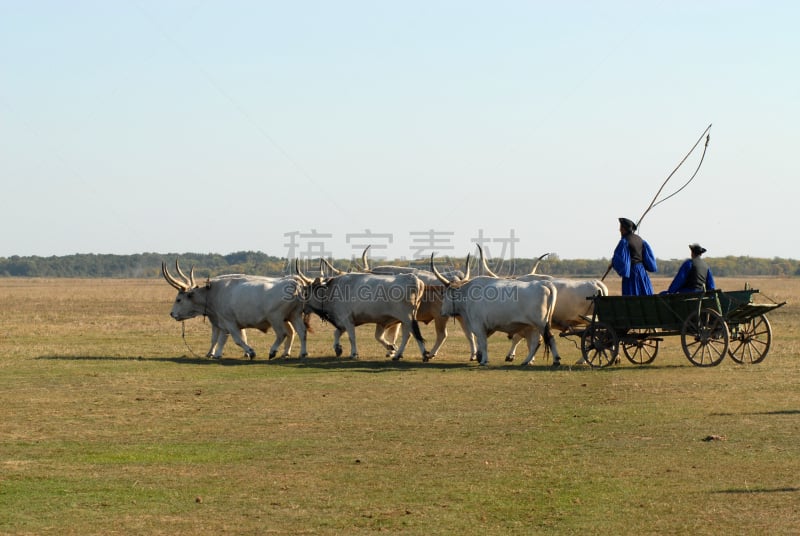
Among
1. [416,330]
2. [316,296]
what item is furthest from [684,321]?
[316,296]

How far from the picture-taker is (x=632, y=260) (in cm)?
1945

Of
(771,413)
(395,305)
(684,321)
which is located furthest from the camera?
(395,305)

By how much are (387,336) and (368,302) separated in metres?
2.49

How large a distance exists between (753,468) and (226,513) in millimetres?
4387

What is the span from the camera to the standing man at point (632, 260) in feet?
63.0

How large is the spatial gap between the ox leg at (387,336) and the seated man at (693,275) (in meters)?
5.82

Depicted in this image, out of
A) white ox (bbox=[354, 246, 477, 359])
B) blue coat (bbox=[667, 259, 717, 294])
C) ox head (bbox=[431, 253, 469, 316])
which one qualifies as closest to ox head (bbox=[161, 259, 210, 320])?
white ox (bbox=[354, 246, 477, 359])

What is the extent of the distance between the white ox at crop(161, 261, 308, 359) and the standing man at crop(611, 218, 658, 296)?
6.33 m

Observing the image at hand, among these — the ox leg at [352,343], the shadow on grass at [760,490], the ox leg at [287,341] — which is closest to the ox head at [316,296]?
the ox leg at [287,341]

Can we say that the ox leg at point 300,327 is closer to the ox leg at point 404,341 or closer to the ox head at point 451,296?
the ox leg at point 404,341

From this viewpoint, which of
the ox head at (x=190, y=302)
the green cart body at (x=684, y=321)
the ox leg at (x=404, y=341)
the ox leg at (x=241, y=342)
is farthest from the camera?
the ox head at (x=190, y=302)

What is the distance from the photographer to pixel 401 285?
21.6m

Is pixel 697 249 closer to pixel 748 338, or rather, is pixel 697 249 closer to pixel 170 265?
pixel 748 338

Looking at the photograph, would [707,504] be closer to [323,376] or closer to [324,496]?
[324,496]
